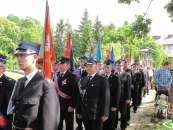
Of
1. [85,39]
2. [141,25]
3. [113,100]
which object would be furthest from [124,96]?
[85,39]

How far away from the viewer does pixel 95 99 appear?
8039 mm

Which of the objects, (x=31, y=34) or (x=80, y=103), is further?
(x=31, y=34)

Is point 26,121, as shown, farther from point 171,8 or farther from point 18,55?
point 171,8

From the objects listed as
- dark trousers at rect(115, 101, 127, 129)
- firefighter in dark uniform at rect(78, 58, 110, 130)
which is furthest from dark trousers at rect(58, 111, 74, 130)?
dark trousers at rect(115, 101, 127, 129)

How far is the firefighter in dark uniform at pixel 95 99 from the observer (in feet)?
26.3

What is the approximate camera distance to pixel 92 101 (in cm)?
804

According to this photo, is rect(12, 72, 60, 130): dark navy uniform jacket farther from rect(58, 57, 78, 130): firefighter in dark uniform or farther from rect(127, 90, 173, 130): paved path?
rect(127, 90, 173, 130): paved path

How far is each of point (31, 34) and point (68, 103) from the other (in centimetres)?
9746

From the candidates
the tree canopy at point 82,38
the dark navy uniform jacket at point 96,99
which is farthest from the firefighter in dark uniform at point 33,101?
the tree canopy at point 82,38

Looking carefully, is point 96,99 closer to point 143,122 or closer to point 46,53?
point 46,53

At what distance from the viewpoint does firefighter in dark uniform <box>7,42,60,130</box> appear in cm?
488

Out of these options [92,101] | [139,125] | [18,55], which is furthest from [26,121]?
[139,125]

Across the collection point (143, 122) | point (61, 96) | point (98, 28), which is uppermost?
point (98, 28)

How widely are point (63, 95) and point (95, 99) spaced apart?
1.62 m
